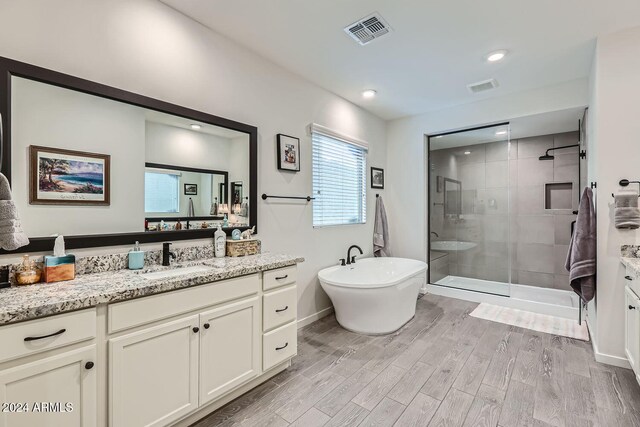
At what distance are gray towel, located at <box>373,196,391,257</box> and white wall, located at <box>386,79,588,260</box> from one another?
13.7 inches

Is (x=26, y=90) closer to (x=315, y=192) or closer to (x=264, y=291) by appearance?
(x=264, y=291)

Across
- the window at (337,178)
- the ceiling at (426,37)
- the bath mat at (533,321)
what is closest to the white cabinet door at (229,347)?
the window at (337,178)

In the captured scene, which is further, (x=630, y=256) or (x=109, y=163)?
(x=630, y=256)

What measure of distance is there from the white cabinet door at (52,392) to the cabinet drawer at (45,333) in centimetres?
5

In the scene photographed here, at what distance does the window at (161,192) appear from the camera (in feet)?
6.40

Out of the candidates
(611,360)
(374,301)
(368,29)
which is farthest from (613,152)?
(374,301)

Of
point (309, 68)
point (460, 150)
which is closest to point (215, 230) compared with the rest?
point (309, 68)

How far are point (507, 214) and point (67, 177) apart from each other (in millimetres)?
5105

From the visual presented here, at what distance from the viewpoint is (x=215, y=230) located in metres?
2.30

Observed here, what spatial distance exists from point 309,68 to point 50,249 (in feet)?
8.21

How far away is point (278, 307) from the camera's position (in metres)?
2.08

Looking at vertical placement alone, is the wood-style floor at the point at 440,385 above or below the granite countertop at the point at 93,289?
below

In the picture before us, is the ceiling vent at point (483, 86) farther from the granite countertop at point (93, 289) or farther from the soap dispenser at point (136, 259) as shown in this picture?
the soap dispenser at point (136, 259)

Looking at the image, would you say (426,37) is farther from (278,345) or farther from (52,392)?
(52,392)
